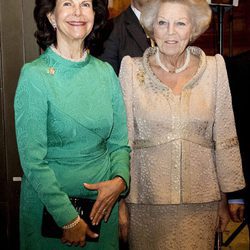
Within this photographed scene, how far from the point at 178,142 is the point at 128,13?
0.85 metres

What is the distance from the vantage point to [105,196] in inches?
71.2

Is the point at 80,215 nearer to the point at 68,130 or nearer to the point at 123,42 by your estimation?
the point at 68,130

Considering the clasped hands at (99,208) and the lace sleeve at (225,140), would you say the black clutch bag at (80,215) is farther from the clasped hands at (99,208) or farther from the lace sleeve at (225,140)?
the lace sleeve at (225,140)

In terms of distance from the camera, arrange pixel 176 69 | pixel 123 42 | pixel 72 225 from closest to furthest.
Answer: pixel 72 225, pixel 176 69, pixel 123 42

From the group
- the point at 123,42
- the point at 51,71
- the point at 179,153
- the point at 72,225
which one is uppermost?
the point at 123,42

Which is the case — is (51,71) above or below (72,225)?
above

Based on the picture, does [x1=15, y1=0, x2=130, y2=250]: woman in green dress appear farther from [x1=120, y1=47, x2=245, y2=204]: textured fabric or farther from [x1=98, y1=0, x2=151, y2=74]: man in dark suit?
[x1=98, y1=0, x2=151, y2=74]: man in dark suit

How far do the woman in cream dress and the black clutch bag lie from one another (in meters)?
0.33

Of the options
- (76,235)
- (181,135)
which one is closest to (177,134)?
(181,135)

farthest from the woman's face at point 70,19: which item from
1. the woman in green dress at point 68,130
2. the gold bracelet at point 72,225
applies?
the gold bracelet at point 72,225

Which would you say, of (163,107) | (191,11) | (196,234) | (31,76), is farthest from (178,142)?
(31,76)

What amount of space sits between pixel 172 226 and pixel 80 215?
523mm

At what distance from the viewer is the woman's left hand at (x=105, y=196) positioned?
5.88 feet

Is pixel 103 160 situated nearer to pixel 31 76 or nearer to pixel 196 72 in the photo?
pixel 31 76
